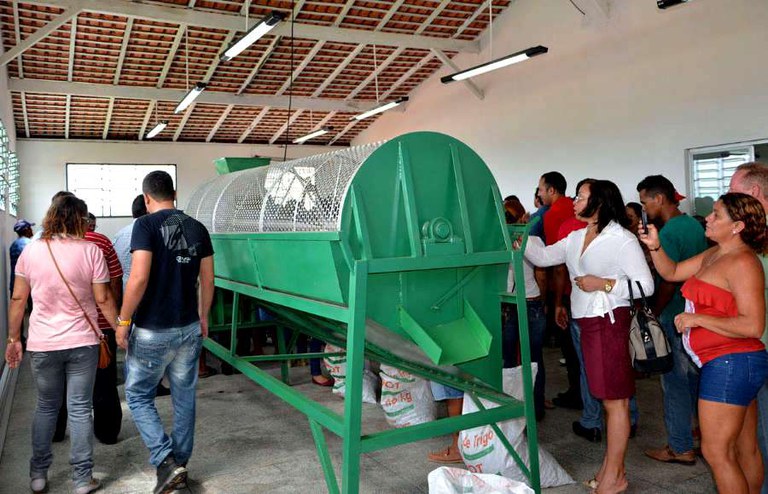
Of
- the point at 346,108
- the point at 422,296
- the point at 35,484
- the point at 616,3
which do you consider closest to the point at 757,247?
the point at 422,296

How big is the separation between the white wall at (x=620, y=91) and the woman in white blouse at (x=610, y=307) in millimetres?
5355

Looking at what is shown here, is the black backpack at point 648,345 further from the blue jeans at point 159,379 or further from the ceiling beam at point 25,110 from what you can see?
the ceiling beam at point 25,110

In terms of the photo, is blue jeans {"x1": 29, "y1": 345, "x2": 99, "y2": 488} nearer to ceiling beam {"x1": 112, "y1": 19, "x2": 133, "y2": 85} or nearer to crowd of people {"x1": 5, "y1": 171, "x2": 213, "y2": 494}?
crowd of people {"x1": 5, "y1": 171, "x2": 213, "y2": 494}

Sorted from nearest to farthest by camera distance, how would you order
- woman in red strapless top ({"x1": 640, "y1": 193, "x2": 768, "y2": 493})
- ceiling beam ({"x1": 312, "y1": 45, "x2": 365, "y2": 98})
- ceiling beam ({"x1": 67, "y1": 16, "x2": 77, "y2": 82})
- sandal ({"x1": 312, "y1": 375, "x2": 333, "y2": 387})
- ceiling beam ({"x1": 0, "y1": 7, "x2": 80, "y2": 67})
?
woman in red strapless top ({"x1": 640, "y1": 193, "x2": 768, "y2": 493}), sandal ({"x1": 312, "y1": 375, "x2": 333, "y2": 387}), ceiling beam ({"x1": 0, "y1": 7, "x2": 80, "y2": 67}), ceiling beam ({"x1": 67, "y1": 16, "x2": 77, "y2": 82}), ceiling beam ({"x1": 312, "y1": 45, "x2": 365, "y2": 98})

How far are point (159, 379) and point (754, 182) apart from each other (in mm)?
3179

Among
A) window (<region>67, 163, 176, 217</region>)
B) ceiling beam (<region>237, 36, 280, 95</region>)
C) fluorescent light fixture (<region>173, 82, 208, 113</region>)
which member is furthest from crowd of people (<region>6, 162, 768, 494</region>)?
window (<region>67, 163, 176, 217</region>)

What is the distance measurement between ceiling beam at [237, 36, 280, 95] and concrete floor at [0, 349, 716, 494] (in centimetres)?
824

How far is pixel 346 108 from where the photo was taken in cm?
1474

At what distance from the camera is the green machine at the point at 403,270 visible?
9.00 feet

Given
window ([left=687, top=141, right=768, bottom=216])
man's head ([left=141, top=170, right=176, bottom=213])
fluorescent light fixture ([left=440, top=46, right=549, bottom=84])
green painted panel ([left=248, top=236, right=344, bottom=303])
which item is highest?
fluorescent light fixture ([left=440, top=46, right=549, bottom=84])

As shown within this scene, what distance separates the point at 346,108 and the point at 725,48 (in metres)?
8.98

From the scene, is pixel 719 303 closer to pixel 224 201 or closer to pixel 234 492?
pixel 234 492

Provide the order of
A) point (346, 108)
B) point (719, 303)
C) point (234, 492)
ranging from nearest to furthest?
point (719, 303) → point (234, 492) → point (346, 108)

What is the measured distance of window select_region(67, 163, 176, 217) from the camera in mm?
15453
